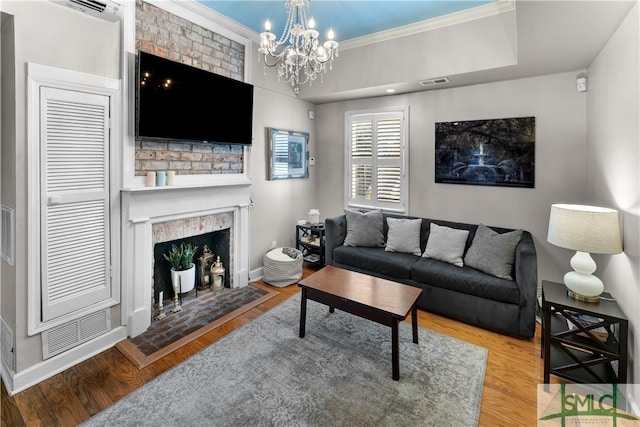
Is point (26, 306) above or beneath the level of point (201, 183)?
beneath

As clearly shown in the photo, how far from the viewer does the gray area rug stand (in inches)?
70.7

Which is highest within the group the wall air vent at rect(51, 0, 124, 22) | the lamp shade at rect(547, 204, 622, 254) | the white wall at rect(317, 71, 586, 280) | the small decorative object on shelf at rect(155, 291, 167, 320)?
the wall air vent at rect(51, 0, 124, 22)

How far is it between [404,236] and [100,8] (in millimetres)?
3453

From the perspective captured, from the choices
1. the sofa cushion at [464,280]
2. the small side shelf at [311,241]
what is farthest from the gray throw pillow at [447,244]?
the small side shelf at [311,241]

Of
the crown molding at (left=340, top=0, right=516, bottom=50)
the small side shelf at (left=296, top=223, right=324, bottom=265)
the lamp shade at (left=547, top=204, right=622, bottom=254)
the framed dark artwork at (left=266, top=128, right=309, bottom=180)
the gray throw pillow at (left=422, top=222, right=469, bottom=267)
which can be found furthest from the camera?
the small side shelf at (left=296, top=223, right=324, bottom=265)

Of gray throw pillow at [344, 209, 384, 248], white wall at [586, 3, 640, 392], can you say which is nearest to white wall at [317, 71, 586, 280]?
white wall at [586, 3, 640, 392]

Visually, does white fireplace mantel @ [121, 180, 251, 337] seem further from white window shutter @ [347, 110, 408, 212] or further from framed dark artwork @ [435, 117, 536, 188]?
framed dark artwork @ [435, 117, 536, 188]

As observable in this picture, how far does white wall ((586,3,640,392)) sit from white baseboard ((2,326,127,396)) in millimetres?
3601

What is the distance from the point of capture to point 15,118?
76.0 inches

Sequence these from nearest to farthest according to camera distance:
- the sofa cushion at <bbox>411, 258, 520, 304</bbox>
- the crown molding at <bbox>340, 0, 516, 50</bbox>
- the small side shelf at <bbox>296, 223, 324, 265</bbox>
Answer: the sofa cushion at <bbox>411, 258, 520, 304</bbox> → the crown molding at <bbox>340, 0, 516, 50</bbox> → the small side shelf at <bbox>296, 223, 324, 265</bbox>

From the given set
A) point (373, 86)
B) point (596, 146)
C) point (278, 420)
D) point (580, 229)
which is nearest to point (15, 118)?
point (278, 420)

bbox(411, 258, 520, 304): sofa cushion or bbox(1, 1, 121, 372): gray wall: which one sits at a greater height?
bbox(1, 1, 121, 372): gray wall

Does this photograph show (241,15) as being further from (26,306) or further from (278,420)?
(278,420)

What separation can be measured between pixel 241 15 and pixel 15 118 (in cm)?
215
